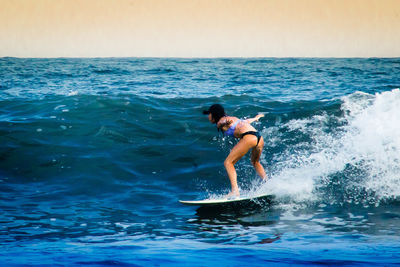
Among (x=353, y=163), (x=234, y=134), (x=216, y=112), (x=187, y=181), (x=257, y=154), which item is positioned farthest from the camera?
(x=187, y=181)

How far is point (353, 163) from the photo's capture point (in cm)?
939

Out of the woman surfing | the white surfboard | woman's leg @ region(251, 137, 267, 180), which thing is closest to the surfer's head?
the woman surfing

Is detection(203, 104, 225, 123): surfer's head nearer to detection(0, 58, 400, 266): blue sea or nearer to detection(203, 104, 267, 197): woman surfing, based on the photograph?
detection(203, 104, 267, 197): woman surfing

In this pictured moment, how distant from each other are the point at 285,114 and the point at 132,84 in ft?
33.1

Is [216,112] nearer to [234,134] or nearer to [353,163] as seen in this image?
[234,134]

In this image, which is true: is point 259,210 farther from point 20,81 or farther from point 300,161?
point 20,81

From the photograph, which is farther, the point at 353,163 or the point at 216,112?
the point at 353,163

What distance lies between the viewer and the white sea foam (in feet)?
26.8

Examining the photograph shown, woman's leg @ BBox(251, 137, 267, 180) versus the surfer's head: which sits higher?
the surfer's head

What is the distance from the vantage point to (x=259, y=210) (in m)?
7.38

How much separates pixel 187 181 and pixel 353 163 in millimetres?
3607

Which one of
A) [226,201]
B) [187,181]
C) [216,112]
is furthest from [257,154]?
[187,181]

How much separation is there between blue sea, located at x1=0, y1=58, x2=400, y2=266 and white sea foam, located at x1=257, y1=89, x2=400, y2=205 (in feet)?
0.10

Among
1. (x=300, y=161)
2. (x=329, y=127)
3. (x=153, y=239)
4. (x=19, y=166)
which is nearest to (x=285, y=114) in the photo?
(x=329, y=127)
